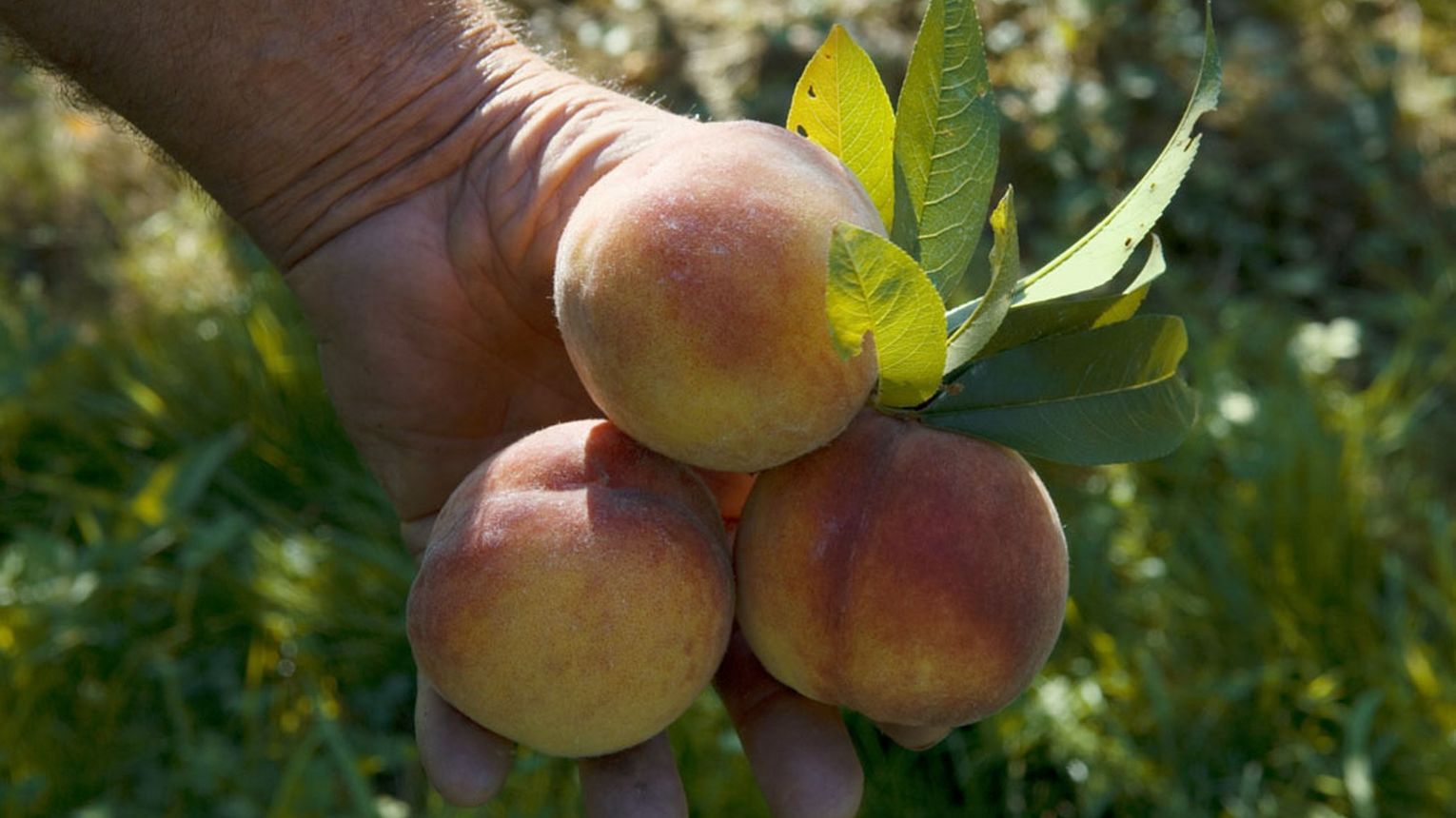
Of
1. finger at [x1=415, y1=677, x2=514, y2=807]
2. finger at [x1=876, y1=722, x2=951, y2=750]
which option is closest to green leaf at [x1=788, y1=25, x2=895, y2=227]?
finger at [x1=876, y1=722, x2=951, y2=750]

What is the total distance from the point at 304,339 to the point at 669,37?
4.50 ft

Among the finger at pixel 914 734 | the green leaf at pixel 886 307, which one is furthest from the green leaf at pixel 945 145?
the finger at pixel 914 734

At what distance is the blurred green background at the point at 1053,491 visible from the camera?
2021mm

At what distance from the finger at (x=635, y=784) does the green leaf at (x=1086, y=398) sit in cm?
41

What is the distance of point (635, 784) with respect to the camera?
4.30 feet

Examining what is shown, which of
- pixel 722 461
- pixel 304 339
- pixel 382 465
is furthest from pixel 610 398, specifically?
pixel 304 339

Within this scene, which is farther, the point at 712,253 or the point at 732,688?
the point at 732,688

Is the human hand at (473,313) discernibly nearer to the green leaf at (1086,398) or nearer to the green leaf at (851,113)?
the green leaf at (851,113)

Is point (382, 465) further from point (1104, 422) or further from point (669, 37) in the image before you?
point (669, 37)

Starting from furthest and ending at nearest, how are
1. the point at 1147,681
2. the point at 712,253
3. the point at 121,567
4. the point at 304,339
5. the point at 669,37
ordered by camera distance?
1. the point at 669,37
2. the point at 304,339
3. the point at 121,567
4. the point at 1147,681
5. the point at 712,253

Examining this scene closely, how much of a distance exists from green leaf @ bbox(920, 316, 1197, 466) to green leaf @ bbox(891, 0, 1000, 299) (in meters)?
0.09

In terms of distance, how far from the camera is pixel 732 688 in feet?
4.65

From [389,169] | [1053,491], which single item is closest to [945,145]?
[389,169]

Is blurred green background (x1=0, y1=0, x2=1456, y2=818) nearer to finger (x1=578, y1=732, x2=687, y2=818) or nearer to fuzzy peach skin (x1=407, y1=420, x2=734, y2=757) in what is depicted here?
finger (x1=578, y1=732, x2=687, y2=818)
